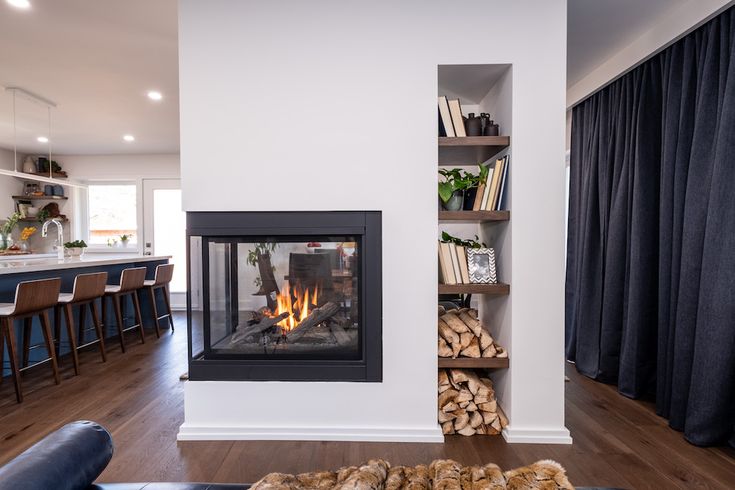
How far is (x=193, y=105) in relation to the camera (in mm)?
2119

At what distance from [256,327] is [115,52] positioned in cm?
234

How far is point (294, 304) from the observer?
7.13 feet

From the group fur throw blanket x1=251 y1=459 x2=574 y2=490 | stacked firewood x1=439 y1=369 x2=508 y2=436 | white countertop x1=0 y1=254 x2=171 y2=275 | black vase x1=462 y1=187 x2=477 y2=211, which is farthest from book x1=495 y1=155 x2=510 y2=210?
white countertop x1=0 y1=254 x2=171 y2=275

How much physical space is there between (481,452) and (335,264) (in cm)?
118

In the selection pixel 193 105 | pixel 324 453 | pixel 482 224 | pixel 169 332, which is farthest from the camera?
pixel 169 332

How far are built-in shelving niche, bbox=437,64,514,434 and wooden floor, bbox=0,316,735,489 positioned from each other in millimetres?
412

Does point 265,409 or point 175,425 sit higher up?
point 265,409

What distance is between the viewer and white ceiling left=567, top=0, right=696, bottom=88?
2299 millimetres

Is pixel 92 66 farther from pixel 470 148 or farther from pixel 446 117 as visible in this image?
pixel 470 148

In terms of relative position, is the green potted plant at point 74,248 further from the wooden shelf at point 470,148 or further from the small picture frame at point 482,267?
the small picture frame at point 482,267

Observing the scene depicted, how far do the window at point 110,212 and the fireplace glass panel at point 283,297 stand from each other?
206 inches

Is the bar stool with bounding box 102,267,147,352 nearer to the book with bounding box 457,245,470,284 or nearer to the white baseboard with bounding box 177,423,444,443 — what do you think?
the white baseboard with bounding box 177,423,444,443

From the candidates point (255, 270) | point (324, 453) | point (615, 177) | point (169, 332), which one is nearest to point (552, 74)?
point (615, 177)

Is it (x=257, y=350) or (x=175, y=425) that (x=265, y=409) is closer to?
(x=257, y=350)
